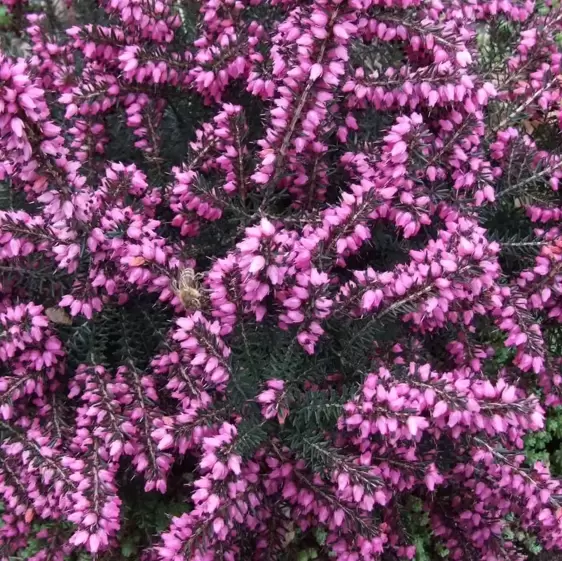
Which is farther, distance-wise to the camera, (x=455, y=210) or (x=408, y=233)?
(x=455, y=210)

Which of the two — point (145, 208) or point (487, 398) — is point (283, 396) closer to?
point (487, 398)

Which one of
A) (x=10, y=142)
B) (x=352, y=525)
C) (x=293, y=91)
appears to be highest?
(x=293, y=91)

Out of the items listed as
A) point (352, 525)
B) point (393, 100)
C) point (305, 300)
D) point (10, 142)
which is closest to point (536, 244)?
point (393, 100)

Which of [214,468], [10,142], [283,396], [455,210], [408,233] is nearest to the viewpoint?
[10,142]

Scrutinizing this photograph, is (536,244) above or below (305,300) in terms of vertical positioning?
above

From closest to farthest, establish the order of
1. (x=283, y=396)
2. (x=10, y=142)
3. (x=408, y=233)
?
(x=10, y=142) < (x=283, y=396) < (x=408, y=233)

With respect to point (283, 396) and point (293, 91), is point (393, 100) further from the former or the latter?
point (283, 396)
